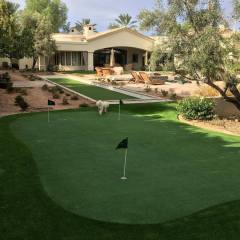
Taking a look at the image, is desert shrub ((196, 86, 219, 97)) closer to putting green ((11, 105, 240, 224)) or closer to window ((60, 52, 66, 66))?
putting green ((11, 105, 240, 224))

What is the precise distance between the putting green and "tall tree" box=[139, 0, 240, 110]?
7.56 ft

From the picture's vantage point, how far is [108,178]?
27.2ft

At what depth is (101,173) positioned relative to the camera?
8.58m

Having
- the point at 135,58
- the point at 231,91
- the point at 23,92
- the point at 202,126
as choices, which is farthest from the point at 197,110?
the point at 135,58

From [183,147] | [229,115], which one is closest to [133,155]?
[183,147]

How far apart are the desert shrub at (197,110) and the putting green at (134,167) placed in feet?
4.21

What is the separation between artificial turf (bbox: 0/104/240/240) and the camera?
6070mm

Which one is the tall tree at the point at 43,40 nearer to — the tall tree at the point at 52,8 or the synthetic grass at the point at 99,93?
the synthetic grass at the point at 99,93

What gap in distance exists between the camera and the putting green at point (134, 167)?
6957 millimetres

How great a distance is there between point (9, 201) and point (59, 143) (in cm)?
446

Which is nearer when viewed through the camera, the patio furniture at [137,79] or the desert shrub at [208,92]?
the desert shrub at [208,92]

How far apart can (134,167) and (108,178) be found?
1018 millimetres

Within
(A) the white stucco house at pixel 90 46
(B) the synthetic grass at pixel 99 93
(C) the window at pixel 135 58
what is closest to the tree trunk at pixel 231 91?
(B) the synthetic grass at pixel 99 93

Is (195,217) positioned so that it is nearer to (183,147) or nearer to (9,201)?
(9,201)
